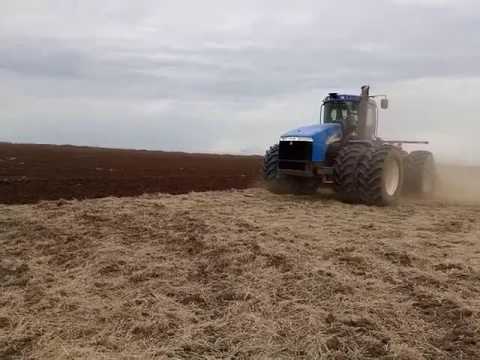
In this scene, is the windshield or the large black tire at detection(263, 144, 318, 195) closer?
the windshield

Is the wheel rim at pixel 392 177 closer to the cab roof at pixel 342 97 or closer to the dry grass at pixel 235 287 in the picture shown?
the cab roof at pixel 342 97

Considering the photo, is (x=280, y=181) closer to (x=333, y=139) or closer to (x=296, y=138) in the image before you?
(x=296, y=138)

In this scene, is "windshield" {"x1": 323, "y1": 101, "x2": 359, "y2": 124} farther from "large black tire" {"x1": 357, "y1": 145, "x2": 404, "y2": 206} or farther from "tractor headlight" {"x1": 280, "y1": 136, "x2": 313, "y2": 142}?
"large black tire" {"x1": 357, "y1": 145, "x2": 404, "y2": 206}

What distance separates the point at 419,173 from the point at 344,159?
3.91 m

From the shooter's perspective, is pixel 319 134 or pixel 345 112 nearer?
pixel 319 134

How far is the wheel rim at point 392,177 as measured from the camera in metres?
13.0

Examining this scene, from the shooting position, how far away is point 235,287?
5.77 meters

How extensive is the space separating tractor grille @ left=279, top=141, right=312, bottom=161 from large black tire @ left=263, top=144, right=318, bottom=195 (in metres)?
0.75

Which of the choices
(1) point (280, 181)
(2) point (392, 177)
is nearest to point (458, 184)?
(2) point (392, 177)

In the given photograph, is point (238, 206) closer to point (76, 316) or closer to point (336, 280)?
point (336, 280)

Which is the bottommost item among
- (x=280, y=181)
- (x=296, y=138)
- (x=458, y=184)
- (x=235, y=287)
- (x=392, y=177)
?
(x=235, y=287)

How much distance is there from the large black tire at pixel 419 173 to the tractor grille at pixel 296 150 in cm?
386

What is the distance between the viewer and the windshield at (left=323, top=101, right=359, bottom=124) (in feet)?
45.1

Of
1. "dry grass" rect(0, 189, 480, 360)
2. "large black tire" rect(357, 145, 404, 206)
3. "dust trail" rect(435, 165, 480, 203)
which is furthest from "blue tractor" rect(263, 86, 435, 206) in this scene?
"dry grass" rect(0, 189, 480, 360)
